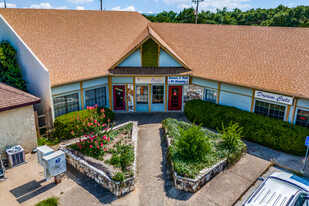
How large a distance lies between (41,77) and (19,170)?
5.50m

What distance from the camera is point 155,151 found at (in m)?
13.3

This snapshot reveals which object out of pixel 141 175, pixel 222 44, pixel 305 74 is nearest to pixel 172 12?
pixel 222 44

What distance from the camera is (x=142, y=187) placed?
10.4m

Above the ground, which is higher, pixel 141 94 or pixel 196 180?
pixel 141 94

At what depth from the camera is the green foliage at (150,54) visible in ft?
58.2

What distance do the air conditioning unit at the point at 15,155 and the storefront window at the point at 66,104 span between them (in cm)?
371

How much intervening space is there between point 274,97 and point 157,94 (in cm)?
844

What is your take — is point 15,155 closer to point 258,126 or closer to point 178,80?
point 178,80

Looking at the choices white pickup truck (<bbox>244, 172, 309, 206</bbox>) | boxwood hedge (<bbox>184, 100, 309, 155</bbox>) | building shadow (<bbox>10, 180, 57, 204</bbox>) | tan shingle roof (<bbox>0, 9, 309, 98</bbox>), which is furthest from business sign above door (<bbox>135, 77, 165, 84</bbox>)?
white pickup truck (<bbox>244, 172, 309, 206</bbox>)

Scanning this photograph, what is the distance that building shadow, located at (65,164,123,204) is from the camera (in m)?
9.74

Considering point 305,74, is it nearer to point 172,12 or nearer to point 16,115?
point 16,115

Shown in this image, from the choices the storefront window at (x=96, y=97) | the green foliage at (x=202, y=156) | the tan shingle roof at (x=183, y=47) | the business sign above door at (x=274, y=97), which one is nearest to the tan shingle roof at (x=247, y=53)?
the tan shingle roof at (x=183, y=47)

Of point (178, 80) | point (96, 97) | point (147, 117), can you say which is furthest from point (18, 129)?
point (178, 80)

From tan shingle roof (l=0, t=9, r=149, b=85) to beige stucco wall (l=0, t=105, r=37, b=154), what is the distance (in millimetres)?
2680
